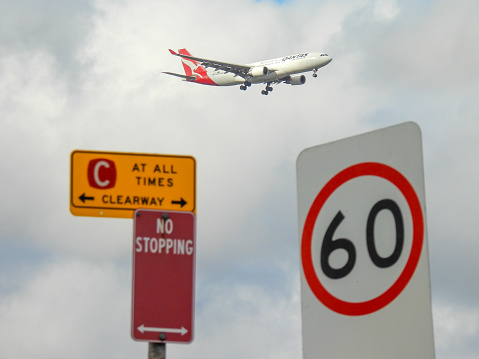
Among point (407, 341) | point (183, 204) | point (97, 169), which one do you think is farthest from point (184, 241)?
point (407, 341)

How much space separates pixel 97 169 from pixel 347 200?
3.44 ft

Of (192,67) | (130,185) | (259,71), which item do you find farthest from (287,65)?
(130,185)

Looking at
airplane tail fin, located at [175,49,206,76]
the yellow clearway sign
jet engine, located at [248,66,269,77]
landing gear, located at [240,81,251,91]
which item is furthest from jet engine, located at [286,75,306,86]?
the yellow clearway sign

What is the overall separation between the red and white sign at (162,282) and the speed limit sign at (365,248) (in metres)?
0.46

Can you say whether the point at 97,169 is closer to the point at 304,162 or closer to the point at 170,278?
the point at 170,278

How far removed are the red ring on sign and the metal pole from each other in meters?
0.64

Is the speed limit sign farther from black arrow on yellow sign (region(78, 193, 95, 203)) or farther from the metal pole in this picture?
black arrow on yellow sign (region(78, 193, 95, 203))

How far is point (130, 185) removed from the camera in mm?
4414

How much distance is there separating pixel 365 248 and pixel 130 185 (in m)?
1.05

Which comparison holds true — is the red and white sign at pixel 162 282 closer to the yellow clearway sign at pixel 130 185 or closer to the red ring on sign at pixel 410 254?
the yellow clearway sign at pixel 130 185

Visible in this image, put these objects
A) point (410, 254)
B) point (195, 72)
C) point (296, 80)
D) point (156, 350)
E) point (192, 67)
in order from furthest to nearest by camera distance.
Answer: point (192, 67) < point (195, 72) < point (296, 80) < point (156, 350) < point (410, 254)

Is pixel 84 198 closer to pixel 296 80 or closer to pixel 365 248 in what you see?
pixel 365 248

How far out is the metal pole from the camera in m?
4.21

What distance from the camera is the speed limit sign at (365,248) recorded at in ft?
12.3
